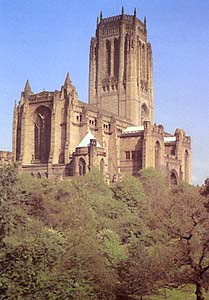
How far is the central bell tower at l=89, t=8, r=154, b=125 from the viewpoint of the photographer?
98500 millimetres

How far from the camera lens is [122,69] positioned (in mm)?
98875

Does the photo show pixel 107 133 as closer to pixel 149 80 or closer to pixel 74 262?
pixel 149 80

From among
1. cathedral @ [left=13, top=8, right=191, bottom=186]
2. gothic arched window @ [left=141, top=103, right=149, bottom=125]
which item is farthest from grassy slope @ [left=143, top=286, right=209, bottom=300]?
gothic arched window @ [left=141, top=103, right=149, bottom=125]

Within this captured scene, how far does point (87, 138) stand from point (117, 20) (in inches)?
1496

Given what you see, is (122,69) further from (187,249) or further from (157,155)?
(187,249)

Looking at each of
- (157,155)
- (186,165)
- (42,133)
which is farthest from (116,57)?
(42,133)

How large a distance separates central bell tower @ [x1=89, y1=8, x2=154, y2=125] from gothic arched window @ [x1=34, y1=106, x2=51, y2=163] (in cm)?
2281

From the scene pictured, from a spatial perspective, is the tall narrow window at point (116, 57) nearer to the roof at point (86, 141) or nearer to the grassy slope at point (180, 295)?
the roof at point (86, 141)

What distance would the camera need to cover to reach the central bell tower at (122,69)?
9850 cm

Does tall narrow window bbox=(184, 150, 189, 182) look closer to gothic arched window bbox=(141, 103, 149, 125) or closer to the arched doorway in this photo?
gothic arched window bbox=(141, 103, 149, 125)

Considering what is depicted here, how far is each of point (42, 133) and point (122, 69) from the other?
26.9 m

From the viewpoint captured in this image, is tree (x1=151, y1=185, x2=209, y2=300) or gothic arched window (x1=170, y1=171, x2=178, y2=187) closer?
tree (x1=151, y1=185, x2=209, y2=300)

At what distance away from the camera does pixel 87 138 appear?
241ft

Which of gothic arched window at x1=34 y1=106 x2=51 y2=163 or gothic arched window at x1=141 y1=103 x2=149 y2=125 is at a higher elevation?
gothic arched window at x1=141 y1=103 x2=149 y2=125
